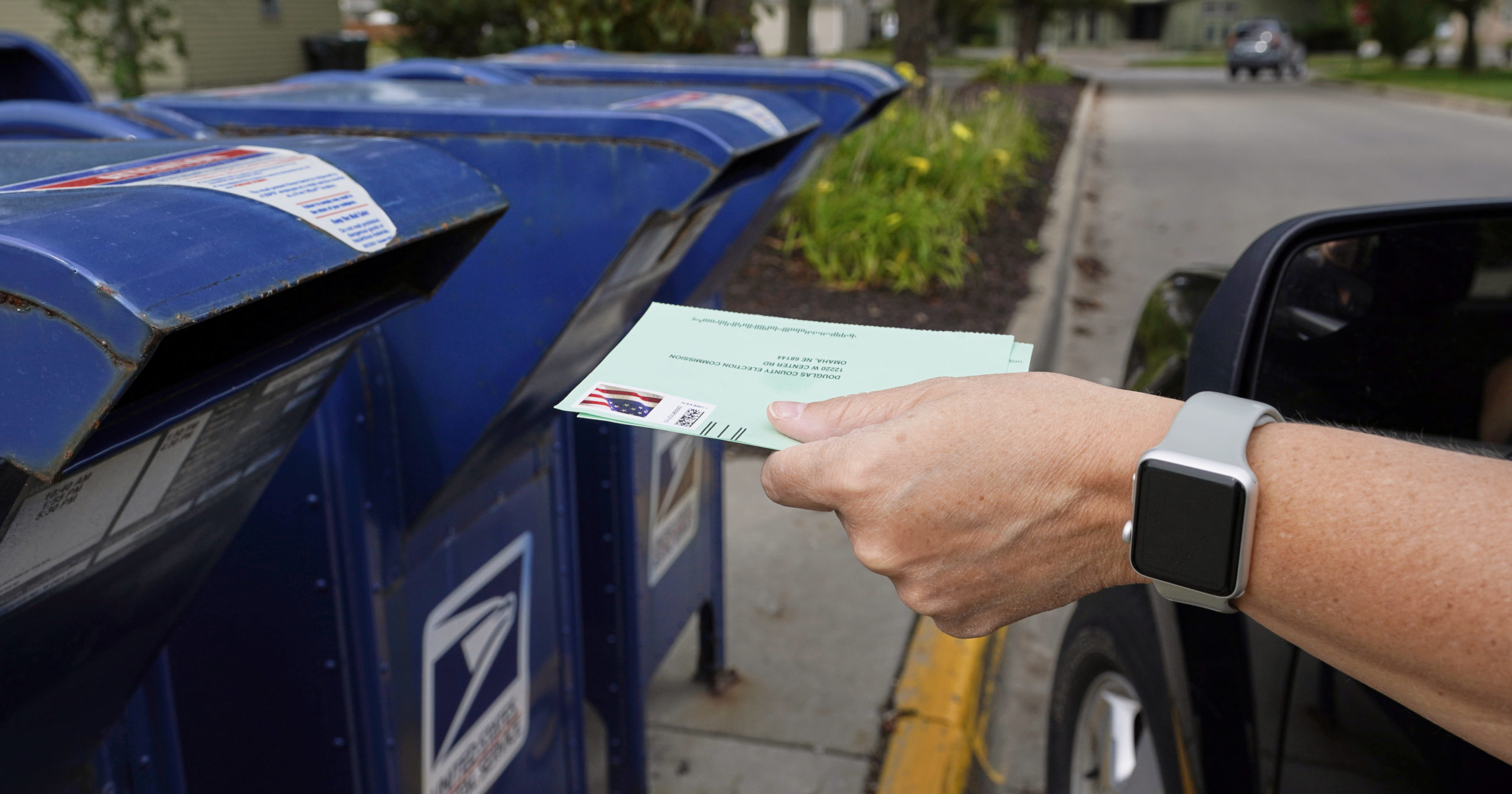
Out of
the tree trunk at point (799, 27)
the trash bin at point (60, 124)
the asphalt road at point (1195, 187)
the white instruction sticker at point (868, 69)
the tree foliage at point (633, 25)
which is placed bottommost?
the asphalt road at point (1195, 187)

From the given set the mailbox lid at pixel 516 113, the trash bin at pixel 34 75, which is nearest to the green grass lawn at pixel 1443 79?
the mailbox lid at pixel 516 113

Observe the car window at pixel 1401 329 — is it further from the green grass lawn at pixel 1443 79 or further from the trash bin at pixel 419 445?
the green grass lawn at pixel 1443 79

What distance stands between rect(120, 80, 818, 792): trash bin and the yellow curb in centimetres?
133

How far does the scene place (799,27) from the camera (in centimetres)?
2380

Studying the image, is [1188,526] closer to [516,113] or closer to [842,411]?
[842,411]

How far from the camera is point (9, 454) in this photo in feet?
2.75

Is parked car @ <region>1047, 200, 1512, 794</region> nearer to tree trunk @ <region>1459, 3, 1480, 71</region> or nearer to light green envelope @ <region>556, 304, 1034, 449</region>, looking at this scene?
light green envelope @ <region>556, 304, 1034, 449</region>

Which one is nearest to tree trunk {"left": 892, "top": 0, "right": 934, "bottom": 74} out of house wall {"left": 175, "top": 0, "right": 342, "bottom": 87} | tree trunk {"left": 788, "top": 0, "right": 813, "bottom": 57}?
tree trunk {"left": 788, "top": 0, "right": 813, "bottom": 57}

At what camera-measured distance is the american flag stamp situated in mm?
1146

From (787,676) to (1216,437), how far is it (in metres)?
2.61

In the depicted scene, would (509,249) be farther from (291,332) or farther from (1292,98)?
(1292,98)

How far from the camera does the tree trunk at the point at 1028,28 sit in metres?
31.8

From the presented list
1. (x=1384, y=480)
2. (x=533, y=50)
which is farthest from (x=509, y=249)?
(x=533, y=50)

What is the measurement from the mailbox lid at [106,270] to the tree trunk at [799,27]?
74.6 ft
